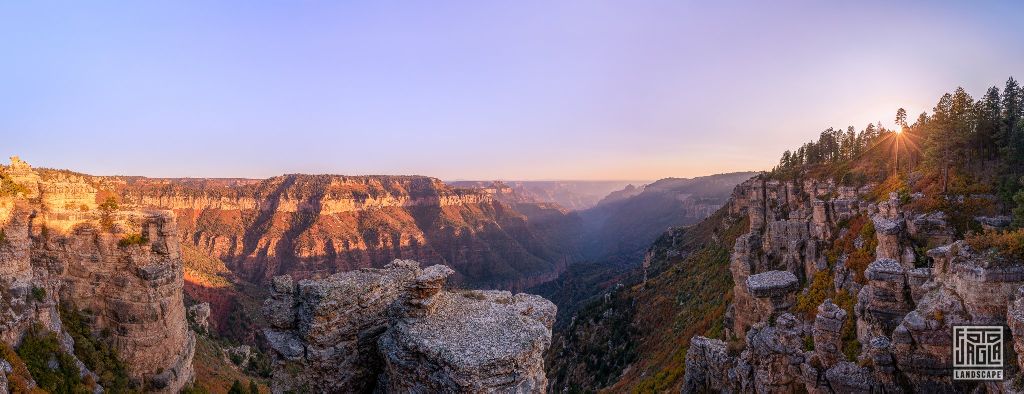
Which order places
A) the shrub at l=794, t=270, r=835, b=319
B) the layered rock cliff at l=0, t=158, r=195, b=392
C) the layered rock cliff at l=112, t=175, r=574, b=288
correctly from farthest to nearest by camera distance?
the layered rock cliff at l=112, t=175, r=574, b=288 < the shrub at l=794, t=270, r=835, b=319 < the layered rock cliff at l=0, t=158, r=195, b=392

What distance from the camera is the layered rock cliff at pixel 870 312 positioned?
1405 cm

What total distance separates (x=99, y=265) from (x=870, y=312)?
138 ft

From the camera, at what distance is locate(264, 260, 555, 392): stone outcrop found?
10.2 meters

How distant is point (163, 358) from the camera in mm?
28922

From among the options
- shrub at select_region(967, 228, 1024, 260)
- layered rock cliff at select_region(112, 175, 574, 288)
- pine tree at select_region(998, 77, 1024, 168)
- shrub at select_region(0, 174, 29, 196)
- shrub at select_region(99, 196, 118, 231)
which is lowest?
layered rock cliff at select_region(112, 175, 574, 288)

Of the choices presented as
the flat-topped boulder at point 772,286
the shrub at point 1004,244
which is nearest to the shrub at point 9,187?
the flat-topped boulder at point 772,286

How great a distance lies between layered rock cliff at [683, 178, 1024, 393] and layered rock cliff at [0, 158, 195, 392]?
110ft

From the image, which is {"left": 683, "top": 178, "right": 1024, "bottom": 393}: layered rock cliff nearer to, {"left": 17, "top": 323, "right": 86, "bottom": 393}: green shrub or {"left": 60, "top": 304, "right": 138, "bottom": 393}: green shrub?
{"left": 17, "top": 323, "right": 86, "bottom": 393}: green shrub

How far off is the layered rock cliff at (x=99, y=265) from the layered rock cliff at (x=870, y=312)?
33.4 m

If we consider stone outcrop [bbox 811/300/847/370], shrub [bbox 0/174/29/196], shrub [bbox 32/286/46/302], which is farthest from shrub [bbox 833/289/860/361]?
shrub [bbox 0/174/29/196]

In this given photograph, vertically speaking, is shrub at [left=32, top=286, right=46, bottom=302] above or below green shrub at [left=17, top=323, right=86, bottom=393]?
above

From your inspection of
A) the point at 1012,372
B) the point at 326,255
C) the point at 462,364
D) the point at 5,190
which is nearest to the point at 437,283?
the point at 462,364

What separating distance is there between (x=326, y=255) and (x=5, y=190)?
146693mm

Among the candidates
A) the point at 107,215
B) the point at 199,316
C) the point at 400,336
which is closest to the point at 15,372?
the point at 107,215
